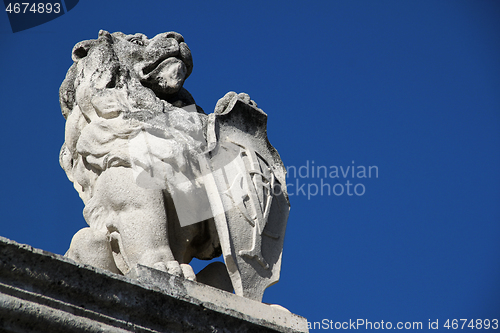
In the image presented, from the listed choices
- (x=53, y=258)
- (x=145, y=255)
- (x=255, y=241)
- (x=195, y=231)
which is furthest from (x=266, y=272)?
(x=53, y=258)

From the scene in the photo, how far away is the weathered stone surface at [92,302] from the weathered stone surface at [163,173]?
61cm

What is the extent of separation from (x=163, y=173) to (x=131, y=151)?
0.29 m

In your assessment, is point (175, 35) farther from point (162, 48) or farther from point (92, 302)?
point (92, 302)

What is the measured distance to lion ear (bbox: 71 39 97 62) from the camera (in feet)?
21.3

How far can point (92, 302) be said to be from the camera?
4.20 m

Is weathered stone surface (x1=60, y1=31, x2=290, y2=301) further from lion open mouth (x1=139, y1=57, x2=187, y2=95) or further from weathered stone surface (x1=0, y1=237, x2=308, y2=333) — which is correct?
weathered stone surface (x1=0, y1=237, x2=308, y2=333)

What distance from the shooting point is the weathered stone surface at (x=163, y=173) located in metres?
5.62

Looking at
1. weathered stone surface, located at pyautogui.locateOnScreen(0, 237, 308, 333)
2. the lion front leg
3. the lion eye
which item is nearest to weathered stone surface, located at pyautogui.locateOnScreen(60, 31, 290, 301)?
the lion front leg

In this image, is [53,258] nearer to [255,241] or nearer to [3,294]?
[3,294]

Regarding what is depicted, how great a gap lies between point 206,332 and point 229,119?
2216mm

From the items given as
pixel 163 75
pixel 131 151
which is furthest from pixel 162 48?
pixel 131 151

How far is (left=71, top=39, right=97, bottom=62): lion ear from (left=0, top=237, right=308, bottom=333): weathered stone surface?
2365mm

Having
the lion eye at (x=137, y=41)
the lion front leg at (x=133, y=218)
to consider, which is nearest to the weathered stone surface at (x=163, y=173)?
the lion front leg at (x=133, y=218)

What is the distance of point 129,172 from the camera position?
569 centimetres
